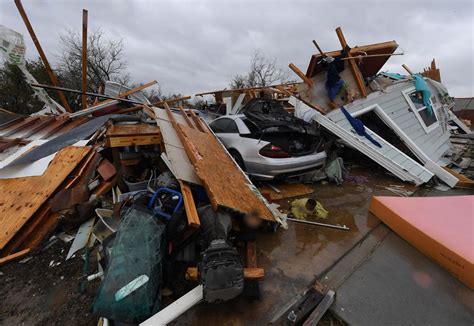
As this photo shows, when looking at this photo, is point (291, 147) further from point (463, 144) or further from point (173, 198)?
point (463, 144)

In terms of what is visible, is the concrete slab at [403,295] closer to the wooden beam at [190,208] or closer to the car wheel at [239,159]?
the wooden beam at [190,208]

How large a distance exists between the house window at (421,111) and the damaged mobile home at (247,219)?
136 millimetres

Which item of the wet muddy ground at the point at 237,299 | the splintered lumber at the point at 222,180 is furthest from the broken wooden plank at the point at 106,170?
the splintered lumber at the point at 222,180

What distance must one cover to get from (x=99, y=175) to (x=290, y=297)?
374 cm

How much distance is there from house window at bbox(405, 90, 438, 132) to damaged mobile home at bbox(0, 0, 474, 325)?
14 centimetres

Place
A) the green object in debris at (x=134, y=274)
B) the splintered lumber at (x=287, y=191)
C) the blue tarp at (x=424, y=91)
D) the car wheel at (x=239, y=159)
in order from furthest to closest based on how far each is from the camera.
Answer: the blue tarp at (x=424, y=91)
the car wheel at (x=239, y=159)
the splintered lumber at (x=287, y=191)
the green object in debris at (x=134, y=274)

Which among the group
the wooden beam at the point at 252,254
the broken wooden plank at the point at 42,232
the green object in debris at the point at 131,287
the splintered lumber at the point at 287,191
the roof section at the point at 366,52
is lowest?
the broken wooden plank at the point at 42,232

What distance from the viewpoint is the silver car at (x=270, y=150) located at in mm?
3736

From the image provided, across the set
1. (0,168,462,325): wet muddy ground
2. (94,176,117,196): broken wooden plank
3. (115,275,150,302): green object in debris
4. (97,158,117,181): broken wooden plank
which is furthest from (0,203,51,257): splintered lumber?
(115,275,150,302): green object in debris

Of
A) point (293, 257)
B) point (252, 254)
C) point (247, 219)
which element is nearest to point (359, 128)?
point (293, 257)

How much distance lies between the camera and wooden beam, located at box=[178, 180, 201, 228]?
1.83m

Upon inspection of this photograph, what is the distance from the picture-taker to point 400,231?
2.64 meters

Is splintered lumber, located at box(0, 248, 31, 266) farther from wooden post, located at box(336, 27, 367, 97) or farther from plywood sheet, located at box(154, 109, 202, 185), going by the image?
wooden post, located at box(336, 27, 367, 97)

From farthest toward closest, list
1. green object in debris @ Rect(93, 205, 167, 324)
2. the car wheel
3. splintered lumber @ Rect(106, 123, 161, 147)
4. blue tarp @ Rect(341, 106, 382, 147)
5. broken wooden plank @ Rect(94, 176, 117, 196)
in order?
blue tarp @ Rect(341, 106, 382, 147) < the car wheel < splintered lumber @ Rect(106, 123, 161, 147) < broken wooden plank @ Rect(94, 176, 117, 196) < green object in debris @ Rect(93, 205, 167, 324)
